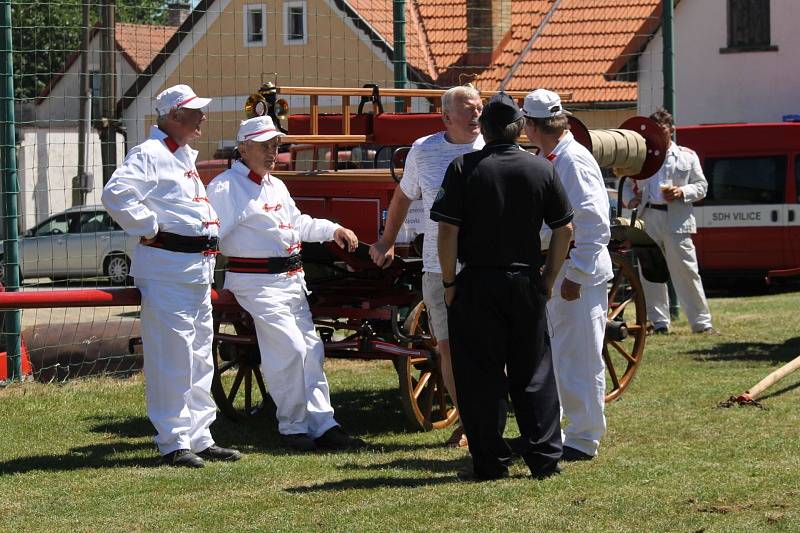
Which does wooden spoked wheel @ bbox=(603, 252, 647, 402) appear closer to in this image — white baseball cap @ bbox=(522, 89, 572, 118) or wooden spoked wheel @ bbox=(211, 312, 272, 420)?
white baseball cap @ bbox=(522, 89, 572, 118)

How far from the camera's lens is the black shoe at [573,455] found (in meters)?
7.21

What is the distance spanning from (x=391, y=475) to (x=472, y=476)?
450mm

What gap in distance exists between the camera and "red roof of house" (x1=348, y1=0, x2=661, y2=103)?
46.7 feet

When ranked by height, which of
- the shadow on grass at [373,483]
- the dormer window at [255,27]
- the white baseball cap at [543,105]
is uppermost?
the dormer window at [255,27]

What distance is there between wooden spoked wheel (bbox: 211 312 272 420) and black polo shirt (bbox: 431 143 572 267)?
86.1 inches

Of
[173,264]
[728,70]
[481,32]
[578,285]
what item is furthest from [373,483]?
[728,70]

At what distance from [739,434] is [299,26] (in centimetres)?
705

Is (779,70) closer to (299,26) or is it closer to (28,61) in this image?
(299,26)

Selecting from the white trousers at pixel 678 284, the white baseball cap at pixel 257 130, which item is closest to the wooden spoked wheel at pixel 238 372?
the white baseball cap at pixel 257 130

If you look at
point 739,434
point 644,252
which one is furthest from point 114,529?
point 644,252

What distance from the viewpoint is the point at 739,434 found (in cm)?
781

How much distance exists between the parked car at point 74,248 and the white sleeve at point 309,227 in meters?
2.46

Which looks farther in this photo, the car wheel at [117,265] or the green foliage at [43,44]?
the car wheel at [117,265]

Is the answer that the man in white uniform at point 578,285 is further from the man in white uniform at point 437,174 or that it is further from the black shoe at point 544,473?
the black shoe at point 544,473
